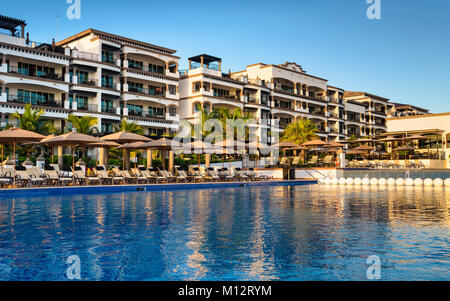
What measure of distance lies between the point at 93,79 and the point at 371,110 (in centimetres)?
5865

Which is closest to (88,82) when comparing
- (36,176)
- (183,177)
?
(183,177)

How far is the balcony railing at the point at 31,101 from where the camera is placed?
119 feet

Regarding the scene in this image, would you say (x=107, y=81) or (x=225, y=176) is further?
(x=107, y=81)

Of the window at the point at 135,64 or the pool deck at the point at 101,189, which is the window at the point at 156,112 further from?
the pool deck at the point at 101,189

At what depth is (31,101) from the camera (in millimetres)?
38000

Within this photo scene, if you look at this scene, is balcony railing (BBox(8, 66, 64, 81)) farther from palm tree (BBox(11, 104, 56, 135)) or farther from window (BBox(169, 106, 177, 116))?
window (BBox(169, 106, 177, 116))

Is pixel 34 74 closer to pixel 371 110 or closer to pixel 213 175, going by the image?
pixel 213 175

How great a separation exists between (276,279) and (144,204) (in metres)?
9.07

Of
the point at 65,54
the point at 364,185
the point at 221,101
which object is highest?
the point at 65,54

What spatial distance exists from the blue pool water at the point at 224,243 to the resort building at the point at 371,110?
72591mm
